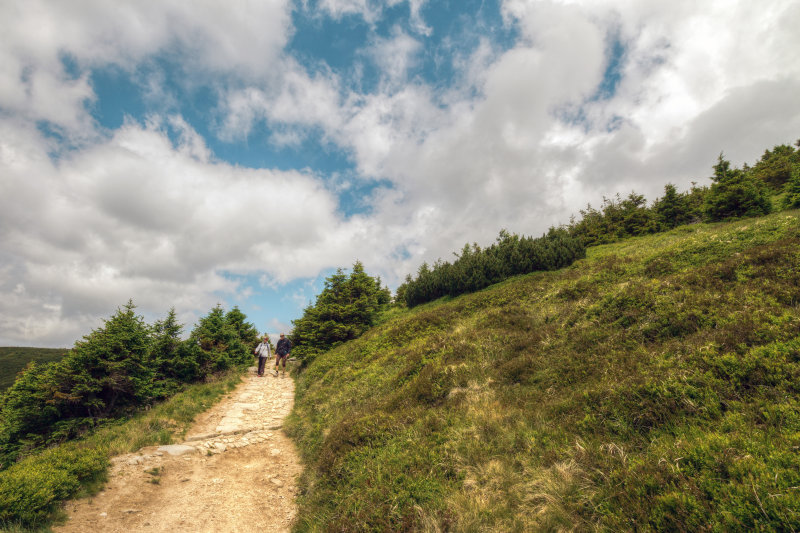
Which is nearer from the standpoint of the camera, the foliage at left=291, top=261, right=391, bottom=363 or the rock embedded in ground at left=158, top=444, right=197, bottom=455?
the rock embedded in ground at left=158, top=444, right=197, bottom=455

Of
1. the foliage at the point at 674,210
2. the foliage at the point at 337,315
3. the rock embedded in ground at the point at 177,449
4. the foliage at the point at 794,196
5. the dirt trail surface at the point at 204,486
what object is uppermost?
the foliage at the point at 674,210

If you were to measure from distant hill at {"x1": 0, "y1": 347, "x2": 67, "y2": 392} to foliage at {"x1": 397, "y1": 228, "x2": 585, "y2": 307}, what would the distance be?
150m

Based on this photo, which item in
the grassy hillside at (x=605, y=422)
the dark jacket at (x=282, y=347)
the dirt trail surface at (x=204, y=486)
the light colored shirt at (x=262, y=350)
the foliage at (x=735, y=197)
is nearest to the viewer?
the grassy hillside at (x=605, y=422)

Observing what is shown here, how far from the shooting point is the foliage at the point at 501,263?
2242cm

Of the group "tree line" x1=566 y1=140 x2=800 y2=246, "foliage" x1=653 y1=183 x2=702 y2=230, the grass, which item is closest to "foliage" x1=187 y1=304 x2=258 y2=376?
the grass

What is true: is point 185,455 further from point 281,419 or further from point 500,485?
point 500,485

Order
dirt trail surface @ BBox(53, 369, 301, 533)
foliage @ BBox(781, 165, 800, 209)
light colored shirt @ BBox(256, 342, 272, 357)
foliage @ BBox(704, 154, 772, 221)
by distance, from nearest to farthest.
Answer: dirt trail surface @ BBox(53, 369, 301, 533) < light colored shirt @ BBox(256, 342, 272, 357) < foliage @ BBox(781, 165, 800, 209) < foliage @ BBox(704, 154, 772, 221)

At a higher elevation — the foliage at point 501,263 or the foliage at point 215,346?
the foliage at point 501,263

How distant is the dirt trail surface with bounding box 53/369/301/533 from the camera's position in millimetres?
5875

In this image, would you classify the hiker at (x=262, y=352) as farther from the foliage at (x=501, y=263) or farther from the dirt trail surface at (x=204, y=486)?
the foliage at (x=501, y=263)

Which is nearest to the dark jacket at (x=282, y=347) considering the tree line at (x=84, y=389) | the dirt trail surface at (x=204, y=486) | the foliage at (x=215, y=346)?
the foliage at (x=215, y=346)

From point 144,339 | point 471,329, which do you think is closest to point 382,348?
point 471,329

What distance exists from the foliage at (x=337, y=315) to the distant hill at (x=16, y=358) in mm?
143680

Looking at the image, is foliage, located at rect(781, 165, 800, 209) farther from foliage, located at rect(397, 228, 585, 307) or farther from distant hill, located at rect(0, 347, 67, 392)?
distant hill, located at rect(0, 347, 67, 392)
